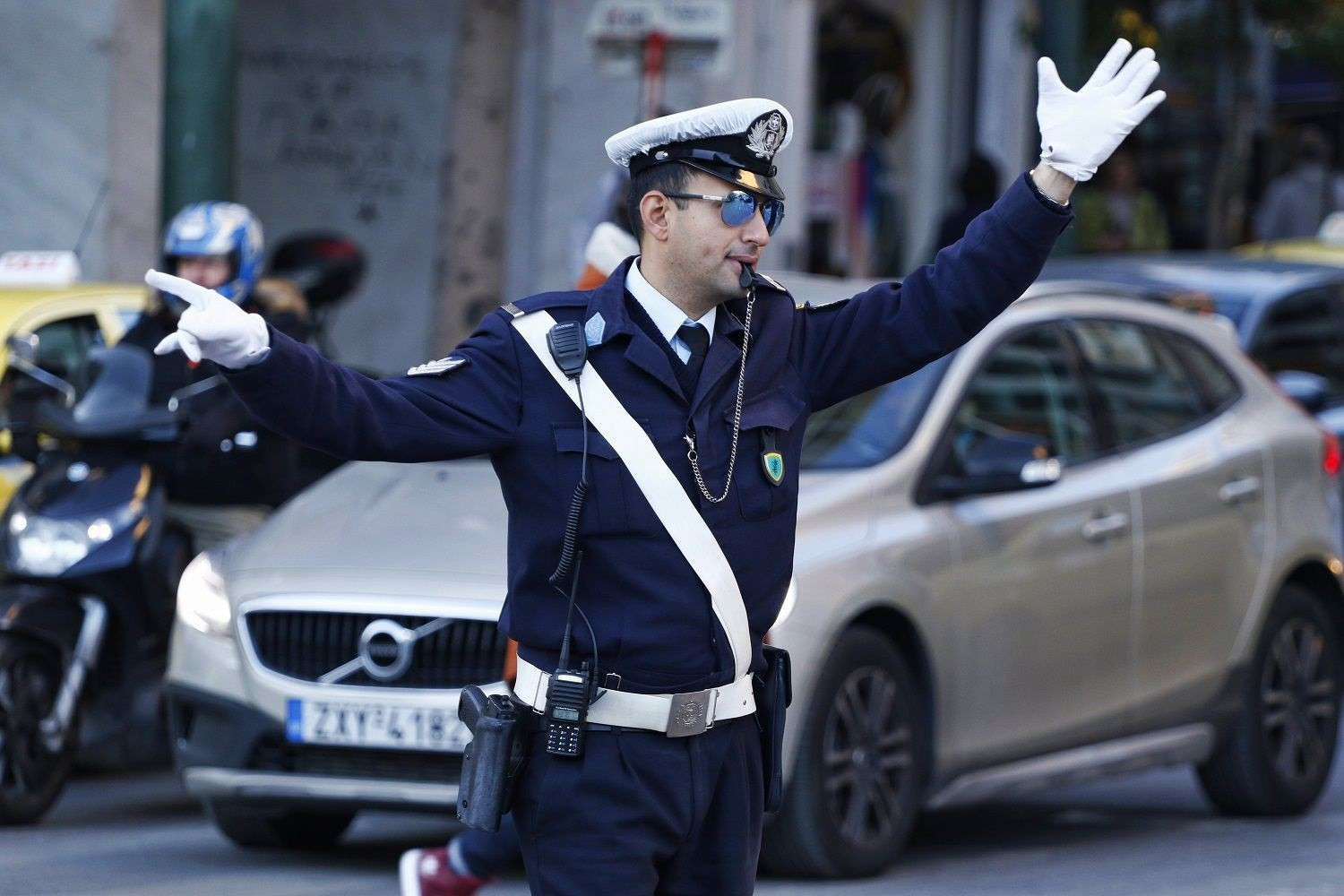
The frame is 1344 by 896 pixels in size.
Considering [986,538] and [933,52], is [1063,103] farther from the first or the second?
[933,52]

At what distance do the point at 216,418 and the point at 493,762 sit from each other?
4.08m

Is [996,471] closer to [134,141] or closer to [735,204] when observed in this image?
[735,204]

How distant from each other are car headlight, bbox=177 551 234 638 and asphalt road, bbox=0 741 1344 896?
0.69m

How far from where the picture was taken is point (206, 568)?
284 inches

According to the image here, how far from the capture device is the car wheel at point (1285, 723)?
8.09m

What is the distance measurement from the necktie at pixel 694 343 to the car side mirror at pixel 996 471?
314 centimetres

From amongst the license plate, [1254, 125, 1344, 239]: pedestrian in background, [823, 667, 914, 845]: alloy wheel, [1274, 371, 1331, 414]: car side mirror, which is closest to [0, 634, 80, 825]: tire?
the license plate

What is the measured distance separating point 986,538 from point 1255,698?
1485 mm

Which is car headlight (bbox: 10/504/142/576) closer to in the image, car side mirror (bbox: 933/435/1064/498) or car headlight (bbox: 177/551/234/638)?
car headlight (bbox: 177/551/234/638)

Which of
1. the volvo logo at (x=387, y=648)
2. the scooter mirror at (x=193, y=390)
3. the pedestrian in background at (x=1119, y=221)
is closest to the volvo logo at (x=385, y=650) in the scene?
the volvo logo at (x=387, y=648)

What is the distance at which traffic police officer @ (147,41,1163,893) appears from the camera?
13.0 ft

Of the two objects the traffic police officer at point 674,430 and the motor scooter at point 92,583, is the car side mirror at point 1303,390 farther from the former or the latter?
the traffic police officer at point 674,430

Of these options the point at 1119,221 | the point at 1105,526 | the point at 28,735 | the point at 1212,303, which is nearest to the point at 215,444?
the point at 28,735

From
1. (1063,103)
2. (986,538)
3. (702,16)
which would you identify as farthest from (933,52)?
(1063,103)
